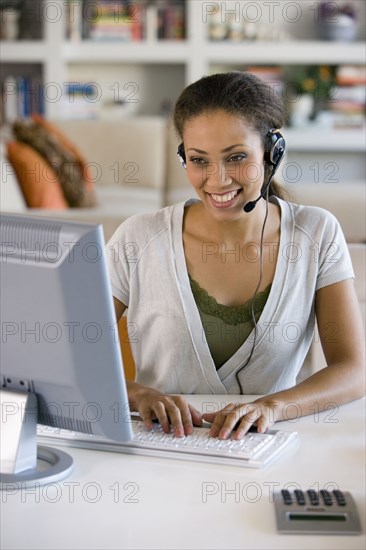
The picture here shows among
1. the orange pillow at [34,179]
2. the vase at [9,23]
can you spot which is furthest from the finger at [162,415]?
the vase at [9,23]

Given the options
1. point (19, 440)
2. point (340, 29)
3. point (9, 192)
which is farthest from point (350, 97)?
point (19, 440)

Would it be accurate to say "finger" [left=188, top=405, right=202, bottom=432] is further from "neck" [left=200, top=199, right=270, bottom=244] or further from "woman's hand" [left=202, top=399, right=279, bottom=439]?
"neck" [left=200, top=199, right=270, bottom=244]

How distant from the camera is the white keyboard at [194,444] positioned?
1.33 m

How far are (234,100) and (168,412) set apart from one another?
601 millimetres

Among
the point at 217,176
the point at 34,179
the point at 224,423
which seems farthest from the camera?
the point at 34,179

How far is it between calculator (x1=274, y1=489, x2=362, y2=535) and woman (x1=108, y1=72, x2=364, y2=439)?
498 mm

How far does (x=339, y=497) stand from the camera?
116 cm

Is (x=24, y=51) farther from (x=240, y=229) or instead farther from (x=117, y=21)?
(x=240, y=229)

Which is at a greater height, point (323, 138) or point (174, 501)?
point (174, 501)

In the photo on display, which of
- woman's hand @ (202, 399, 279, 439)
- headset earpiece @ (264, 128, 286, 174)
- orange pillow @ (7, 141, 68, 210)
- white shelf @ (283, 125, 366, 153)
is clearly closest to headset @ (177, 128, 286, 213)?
headset earpiece @ (264, 128, 286, 174)

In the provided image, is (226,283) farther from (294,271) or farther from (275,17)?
(275,17)

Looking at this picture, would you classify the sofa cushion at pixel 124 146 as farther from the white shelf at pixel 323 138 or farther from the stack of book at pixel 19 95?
the white shelf at pixel 323 138

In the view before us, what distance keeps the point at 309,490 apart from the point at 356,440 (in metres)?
0.27

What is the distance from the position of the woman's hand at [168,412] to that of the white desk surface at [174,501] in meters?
0.09
